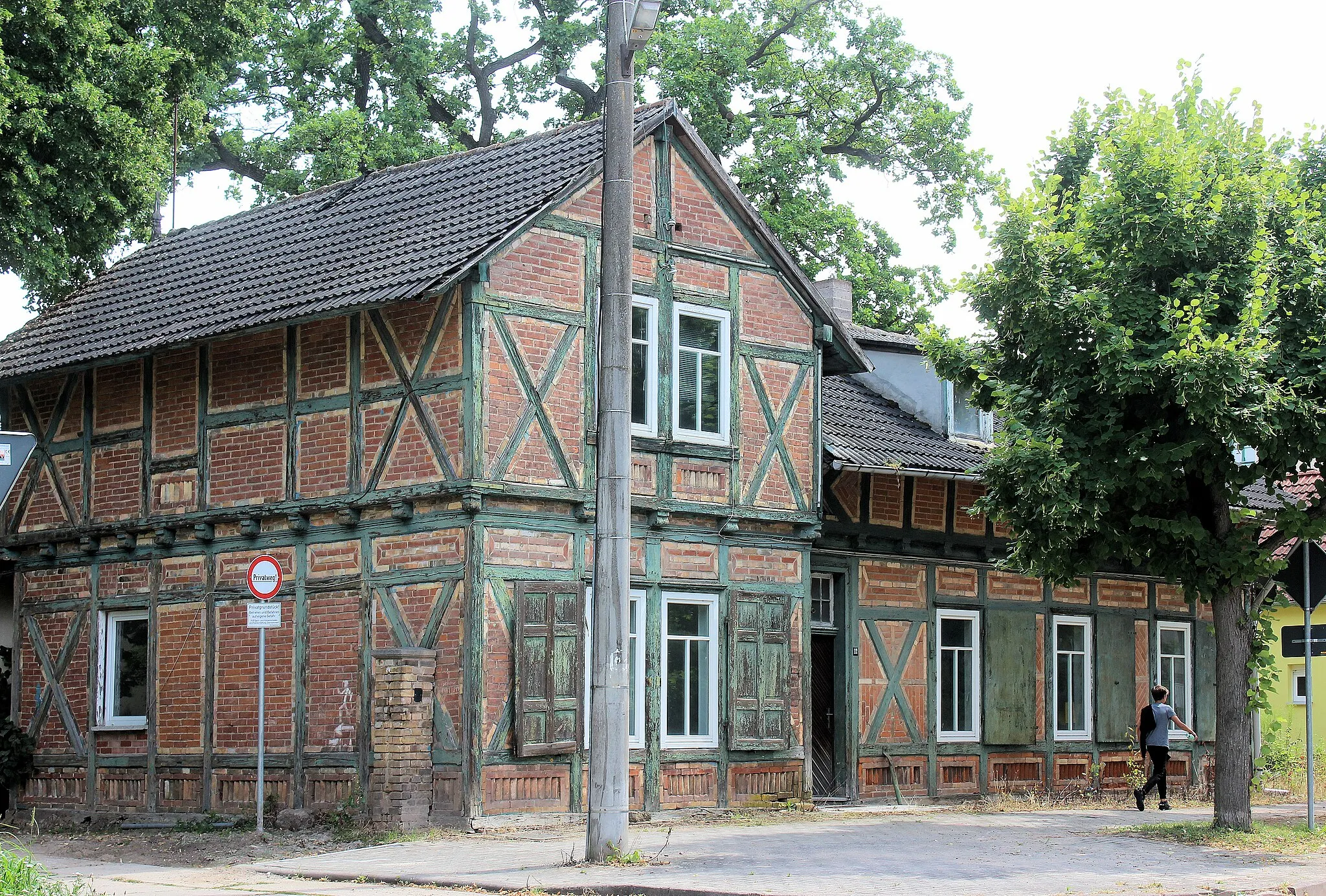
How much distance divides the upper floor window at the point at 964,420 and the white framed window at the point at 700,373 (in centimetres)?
502

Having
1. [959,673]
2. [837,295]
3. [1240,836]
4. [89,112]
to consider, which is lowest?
[1240,836]

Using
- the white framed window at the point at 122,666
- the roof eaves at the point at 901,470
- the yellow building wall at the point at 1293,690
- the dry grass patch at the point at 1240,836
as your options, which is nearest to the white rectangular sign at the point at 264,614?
the white framed window at the point at 122,666

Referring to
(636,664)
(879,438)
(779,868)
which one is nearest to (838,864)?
(779,868)

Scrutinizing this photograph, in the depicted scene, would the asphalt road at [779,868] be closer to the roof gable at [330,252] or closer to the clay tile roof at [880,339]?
the roof gable at [330,252]

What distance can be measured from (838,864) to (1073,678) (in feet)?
39.3

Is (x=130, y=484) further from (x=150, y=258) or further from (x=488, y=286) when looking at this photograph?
(x=488, y=286)

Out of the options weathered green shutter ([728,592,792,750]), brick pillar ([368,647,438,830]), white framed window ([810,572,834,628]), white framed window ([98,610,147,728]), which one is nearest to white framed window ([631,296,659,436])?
weathered green shutter ([728,592,792,750])

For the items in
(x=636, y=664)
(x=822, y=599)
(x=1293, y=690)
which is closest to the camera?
(x=636, y=664)

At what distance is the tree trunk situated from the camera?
17.6m

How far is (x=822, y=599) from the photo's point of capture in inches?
895

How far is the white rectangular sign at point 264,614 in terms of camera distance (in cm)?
1808

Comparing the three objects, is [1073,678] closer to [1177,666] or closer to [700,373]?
[1177,666]

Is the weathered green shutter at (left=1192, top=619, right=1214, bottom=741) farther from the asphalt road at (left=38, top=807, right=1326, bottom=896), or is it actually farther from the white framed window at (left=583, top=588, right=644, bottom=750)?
the white framed window at (left=583, top=588, right=644, bottom=750)

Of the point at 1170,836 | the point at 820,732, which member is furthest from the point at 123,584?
the point at 1170,836
